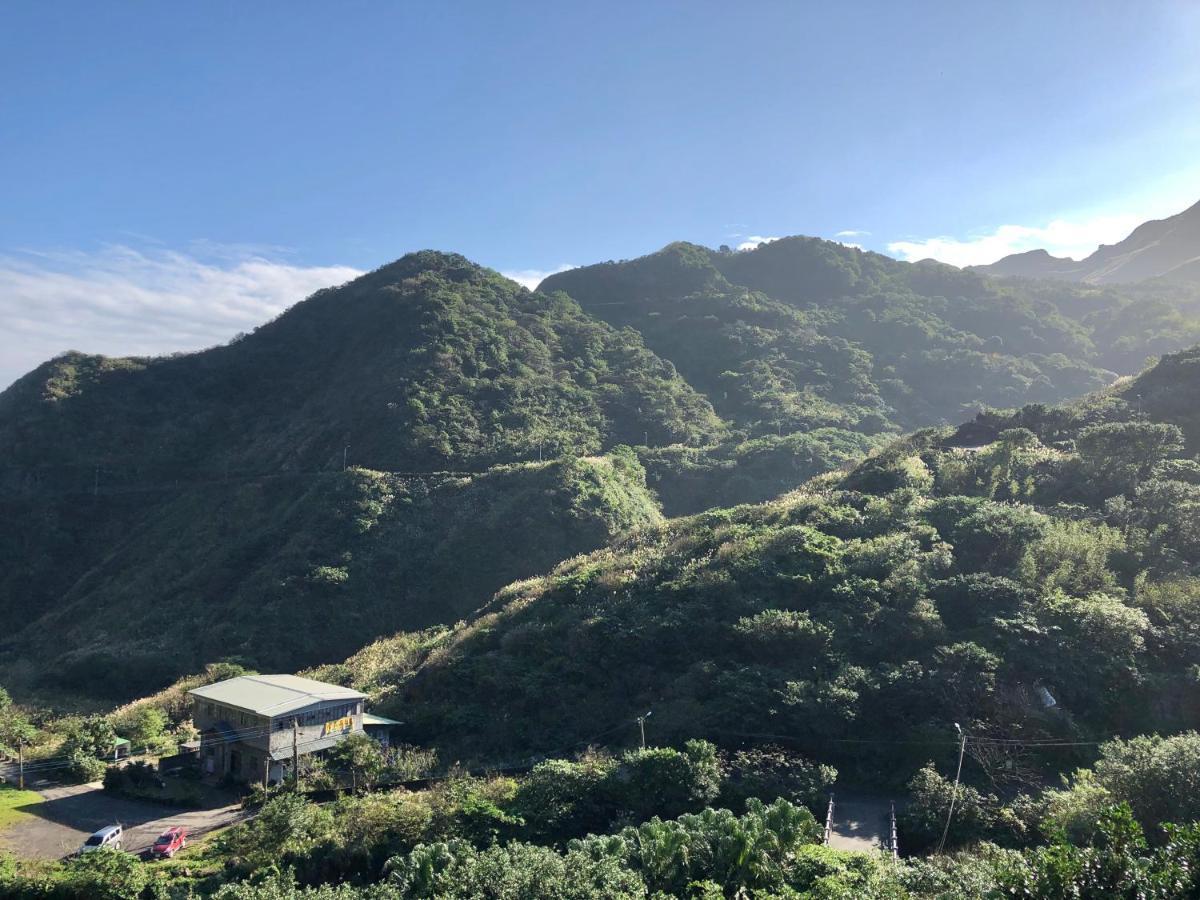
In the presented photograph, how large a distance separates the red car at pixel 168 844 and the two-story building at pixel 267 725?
356 cm

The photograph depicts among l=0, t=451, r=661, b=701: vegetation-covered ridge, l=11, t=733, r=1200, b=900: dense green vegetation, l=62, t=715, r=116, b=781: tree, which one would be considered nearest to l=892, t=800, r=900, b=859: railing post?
l=11, t=733, r=1200, b=900: dense green vegetation

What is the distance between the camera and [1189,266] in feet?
404

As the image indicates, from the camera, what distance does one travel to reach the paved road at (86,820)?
17922 millimetres

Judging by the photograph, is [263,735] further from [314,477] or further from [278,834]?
[314,477]

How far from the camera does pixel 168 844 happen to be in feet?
57.1

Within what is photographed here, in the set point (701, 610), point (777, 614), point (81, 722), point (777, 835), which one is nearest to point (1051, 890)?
point (777, 835)

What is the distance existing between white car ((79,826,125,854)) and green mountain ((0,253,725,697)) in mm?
18422

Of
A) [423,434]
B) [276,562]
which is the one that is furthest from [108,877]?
[423,434]

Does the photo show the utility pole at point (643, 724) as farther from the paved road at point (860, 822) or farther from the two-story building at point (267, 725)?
the two-story building at point (267, 725)

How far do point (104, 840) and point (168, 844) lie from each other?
1530 millimetres

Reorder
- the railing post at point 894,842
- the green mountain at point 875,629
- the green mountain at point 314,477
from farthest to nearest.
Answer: the green mountain at point 314,477 < the green mountain at point 875,629 < the railing post at point 894,842

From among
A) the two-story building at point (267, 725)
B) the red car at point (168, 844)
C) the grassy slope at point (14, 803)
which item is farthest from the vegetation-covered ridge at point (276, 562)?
the red car at point (168, 844)

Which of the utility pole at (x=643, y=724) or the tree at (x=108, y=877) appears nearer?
the tree at (x=108, y=877)

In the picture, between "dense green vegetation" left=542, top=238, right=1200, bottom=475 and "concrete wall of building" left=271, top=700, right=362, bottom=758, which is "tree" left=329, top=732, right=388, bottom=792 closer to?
"concrete wall of building" left=271, top=700, right=362, bottom=758
